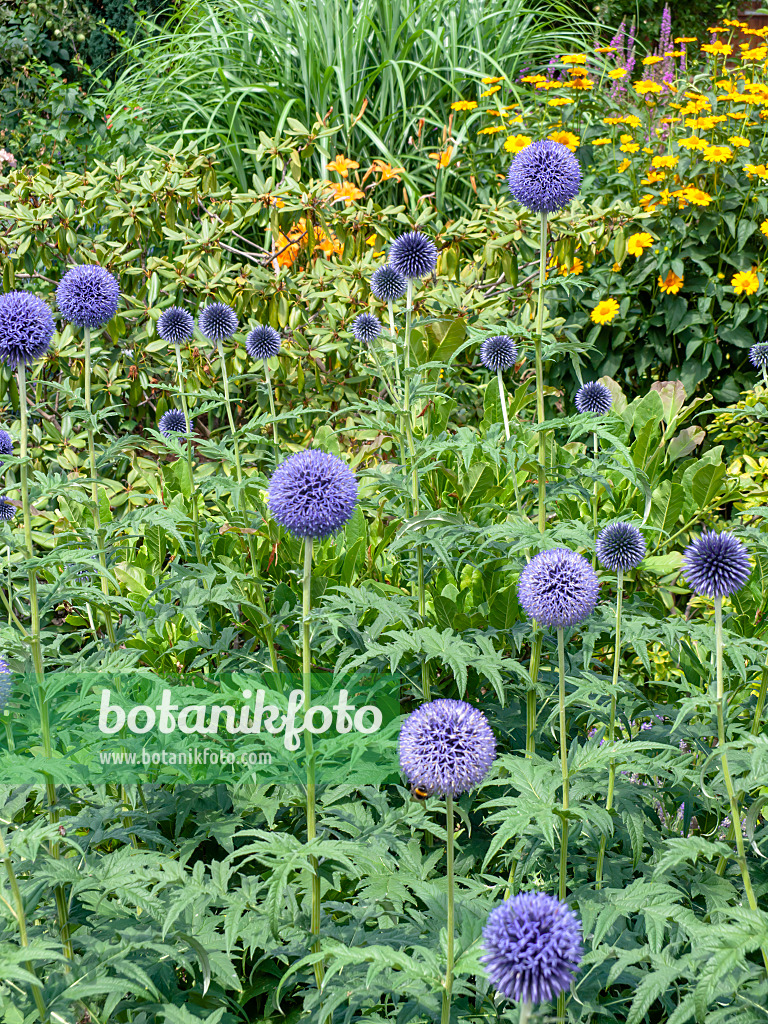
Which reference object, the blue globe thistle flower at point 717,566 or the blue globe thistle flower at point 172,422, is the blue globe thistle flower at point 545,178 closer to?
the blue globe thistle flower at point 717,566

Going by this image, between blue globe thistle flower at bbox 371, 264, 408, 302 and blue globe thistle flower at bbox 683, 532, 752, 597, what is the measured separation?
1.61 metres

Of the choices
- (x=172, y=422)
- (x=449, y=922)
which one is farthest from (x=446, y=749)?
(x=172, y=422)

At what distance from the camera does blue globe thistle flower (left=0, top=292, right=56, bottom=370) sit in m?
2.15

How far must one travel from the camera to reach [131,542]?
11.3 ft

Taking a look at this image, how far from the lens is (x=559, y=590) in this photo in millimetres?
1925

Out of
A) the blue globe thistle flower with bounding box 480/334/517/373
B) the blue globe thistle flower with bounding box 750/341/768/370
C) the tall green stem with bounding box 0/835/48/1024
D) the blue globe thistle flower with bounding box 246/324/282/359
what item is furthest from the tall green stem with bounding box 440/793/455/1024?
the blue globe thistle flower with bounding box 750/341/768/370

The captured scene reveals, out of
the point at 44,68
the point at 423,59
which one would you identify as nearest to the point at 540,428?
the point at 423,59

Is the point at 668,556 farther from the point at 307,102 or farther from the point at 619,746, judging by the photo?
the point at 307,102

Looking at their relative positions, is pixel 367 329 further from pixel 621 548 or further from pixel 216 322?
pixel 621 548

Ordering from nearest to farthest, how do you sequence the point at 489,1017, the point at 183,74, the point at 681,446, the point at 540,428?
the point at 489,1017 → the point at 540,428 → the point at 681,446 → the point at 183,74

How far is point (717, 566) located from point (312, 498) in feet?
2.92

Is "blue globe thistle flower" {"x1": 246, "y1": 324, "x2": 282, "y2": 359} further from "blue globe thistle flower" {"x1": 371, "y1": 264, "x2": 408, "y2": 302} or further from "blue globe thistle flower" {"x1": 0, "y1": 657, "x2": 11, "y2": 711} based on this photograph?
"blue globe thistle flower" {"x1": 0, "y1": 657, "x2": 11, "y2": 711}

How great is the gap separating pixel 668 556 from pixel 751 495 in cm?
48

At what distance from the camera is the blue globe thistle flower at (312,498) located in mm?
1900
